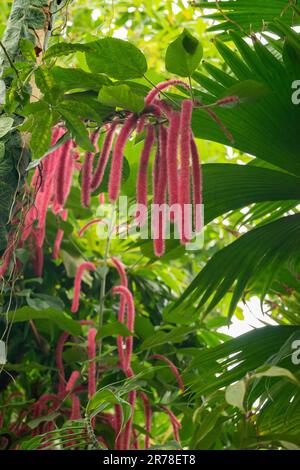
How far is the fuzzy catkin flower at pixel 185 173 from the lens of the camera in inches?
35.9

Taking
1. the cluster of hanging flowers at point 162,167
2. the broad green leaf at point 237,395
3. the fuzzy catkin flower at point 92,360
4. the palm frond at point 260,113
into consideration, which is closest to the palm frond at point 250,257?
the palm frond at point 260,113

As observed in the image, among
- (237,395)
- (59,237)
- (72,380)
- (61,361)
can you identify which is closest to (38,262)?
(59,237)

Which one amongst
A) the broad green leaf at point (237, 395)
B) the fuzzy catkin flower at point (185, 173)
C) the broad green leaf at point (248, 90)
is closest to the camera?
the broad green leaf at point (237, 395)

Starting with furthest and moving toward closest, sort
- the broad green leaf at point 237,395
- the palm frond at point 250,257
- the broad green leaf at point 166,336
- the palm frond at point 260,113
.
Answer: the broad green leaf at point 166,336 < the palm frond at point 250,257 < the palm frond at point 260,113 < the broad green leaf at point 237,395

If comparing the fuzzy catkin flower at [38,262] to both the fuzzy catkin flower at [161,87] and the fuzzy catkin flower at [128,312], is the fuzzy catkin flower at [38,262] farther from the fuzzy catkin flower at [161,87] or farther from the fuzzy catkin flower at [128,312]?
the fuzzy catkin flower at [161,87]

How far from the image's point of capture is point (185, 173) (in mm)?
914

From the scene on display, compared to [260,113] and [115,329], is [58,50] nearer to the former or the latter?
[260,113]

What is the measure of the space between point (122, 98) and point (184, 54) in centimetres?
11

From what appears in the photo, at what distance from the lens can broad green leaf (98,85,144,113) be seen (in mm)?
1034

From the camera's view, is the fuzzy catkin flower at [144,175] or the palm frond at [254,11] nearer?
the fuzzy catkin flower at [144,175]

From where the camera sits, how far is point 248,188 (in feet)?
4.63

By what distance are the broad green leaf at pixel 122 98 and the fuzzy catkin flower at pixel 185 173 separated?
95 millimetres
